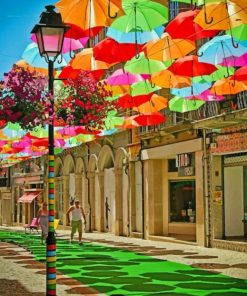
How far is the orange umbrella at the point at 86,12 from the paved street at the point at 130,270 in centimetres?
497

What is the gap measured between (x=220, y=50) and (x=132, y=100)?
420 cm

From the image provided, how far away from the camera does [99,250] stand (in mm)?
20453

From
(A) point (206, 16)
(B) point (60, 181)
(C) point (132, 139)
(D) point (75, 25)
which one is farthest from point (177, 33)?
(B) point (60, 181)

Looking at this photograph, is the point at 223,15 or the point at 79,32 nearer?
the point at 223,15

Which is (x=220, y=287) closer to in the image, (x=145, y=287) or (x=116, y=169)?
(x=145, y=287)

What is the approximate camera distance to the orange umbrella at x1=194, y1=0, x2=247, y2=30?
11562 millimetres

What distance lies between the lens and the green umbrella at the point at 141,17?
12492 millimetres

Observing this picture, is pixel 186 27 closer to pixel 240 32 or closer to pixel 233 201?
pixel 240 32

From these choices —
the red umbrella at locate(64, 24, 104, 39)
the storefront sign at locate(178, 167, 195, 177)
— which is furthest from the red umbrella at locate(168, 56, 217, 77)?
the storefront sign at locate(178, 167, 195, 177)

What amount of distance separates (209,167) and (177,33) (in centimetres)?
884

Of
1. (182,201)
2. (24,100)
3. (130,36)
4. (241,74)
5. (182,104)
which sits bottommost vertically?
(182,201)

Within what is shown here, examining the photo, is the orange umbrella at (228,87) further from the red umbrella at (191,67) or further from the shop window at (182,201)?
the shop window at (182,201)

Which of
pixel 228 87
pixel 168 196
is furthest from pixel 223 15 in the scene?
pixel 168 196

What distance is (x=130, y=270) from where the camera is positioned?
580 inches
